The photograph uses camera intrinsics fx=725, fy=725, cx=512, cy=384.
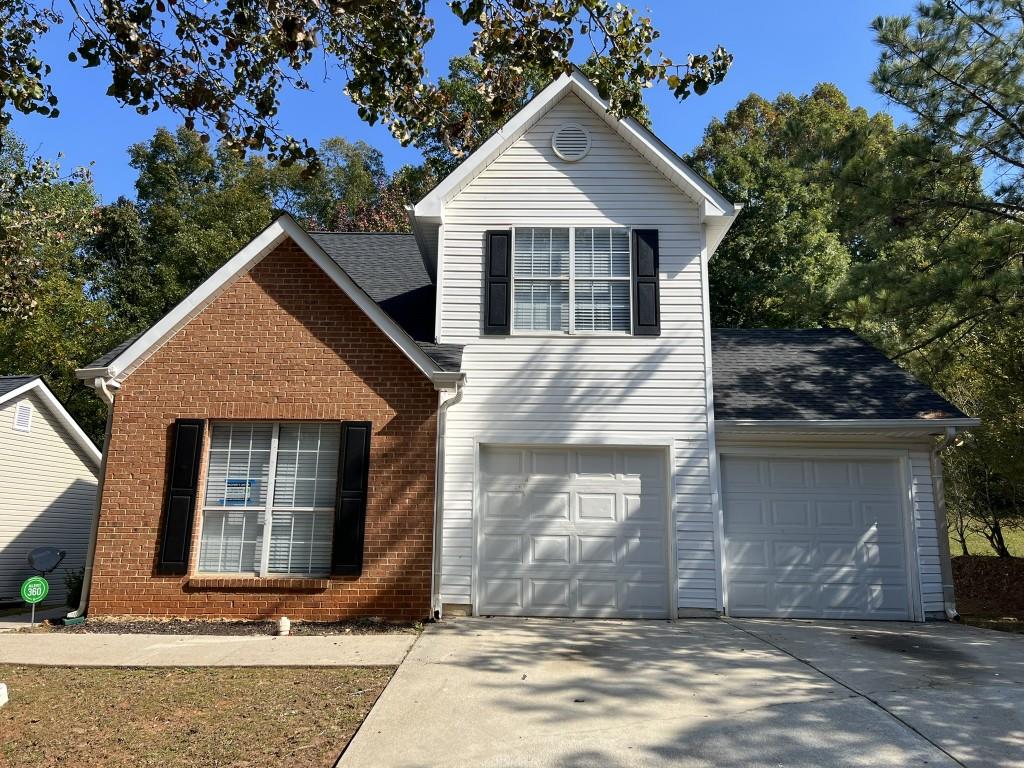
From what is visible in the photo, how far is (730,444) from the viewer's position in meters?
9.66

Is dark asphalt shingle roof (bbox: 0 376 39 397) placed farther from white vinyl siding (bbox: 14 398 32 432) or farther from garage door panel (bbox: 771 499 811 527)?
garage door panel (bbox: 771 499 811 527)

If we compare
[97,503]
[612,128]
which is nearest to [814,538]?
[612,128]

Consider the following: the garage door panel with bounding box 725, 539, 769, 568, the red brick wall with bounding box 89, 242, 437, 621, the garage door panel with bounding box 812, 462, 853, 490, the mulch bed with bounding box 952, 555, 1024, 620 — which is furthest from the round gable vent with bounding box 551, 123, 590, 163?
the mulch bed with bounding box 952, 555, 1024, 620

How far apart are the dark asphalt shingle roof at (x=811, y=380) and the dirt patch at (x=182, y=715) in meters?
6.31

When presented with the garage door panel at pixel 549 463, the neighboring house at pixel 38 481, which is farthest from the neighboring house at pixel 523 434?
the neighboring house at pixel 38 481

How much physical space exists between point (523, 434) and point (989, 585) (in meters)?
11.3

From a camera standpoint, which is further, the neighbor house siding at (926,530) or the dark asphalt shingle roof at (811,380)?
the dark asphalt shingle roof at (811,380)

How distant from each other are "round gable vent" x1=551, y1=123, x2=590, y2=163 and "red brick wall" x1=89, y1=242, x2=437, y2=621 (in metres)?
3.81

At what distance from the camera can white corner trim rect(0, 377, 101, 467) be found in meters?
15.4

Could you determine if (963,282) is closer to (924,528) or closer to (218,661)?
(924,528)

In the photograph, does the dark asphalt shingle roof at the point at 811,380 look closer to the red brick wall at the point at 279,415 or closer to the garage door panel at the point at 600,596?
the garage door panel at the point at 600,596

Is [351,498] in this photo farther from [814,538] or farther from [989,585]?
[989,585]

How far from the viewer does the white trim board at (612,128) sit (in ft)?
32.3

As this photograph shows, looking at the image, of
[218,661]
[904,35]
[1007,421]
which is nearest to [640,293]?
[904,35]
